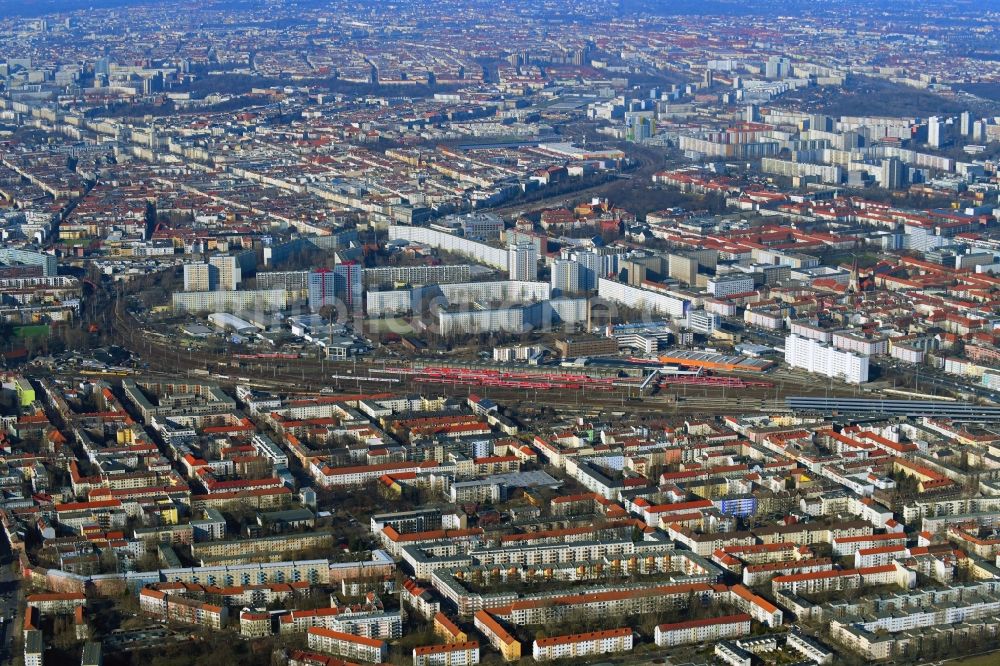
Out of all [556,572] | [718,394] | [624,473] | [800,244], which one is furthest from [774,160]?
[556,572]

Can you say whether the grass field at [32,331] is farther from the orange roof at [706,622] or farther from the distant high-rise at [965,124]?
the distant high-rise at [965,124]

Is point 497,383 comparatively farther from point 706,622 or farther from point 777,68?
point 777,68

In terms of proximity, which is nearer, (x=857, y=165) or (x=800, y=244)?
(x=800, y=244)

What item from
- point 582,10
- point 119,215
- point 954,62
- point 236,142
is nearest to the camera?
point 119,215

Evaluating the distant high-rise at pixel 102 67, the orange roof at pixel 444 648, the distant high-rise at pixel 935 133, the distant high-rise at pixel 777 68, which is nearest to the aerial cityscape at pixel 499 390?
the orange roof at pixel 444 648

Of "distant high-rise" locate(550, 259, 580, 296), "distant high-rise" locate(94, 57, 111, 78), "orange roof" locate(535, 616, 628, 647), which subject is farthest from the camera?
"distant high-rise" locate(94, 57, 111, 78)

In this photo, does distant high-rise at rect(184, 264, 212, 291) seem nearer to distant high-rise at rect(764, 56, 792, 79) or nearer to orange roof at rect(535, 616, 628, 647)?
orange roof at rect(535, 616, 628, 647)

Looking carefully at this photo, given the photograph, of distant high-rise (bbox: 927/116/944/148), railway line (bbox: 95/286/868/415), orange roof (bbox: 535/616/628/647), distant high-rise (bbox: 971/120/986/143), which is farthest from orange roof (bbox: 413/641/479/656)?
distant high-rise (bbox: 971/120/986/143)

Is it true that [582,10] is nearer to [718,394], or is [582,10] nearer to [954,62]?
[954,62]
